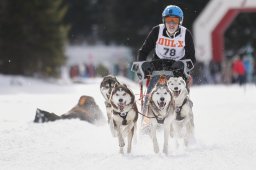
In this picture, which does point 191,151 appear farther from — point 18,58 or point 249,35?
point 249,35

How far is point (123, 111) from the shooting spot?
7.22m

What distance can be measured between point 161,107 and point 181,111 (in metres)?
0.79

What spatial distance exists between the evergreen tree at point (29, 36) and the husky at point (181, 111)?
24.0 m

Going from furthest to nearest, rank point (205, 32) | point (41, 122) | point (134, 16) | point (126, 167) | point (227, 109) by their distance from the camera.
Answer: point (134, 16)
point (205, 32)
point (227, 109)
point (41, 122)
point (126, 167)

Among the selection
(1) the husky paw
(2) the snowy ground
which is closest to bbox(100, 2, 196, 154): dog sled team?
(2) the snowy ground

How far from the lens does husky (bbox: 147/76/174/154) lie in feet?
23.6

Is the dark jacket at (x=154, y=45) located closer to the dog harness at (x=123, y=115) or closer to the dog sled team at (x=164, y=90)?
the dog sled team at (x=164, y=90)

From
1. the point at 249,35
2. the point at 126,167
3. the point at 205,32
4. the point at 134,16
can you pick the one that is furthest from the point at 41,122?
the point at 134,16

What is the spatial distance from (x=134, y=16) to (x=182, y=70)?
137ft

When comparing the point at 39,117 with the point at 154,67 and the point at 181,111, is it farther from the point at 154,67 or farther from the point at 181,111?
the point at 181,111

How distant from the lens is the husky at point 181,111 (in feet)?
25.4

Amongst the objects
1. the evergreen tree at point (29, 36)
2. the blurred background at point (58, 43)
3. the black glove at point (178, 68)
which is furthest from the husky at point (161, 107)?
the evergreen tree at point (29, 36)

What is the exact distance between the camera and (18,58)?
3266 centimetres

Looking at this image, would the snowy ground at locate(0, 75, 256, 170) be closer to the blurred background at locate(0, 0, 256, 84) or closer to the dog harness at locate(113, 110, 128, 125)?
the dog harness at locate(113, 110, 128, 125)
